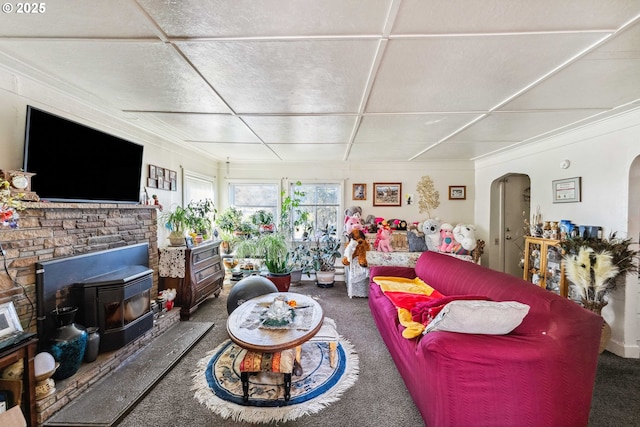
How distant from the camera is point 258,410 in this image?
1855mm

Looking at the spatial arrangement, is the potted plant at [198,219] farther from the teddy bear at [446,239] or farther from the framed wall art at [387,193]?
the teddy bear at [446,239]

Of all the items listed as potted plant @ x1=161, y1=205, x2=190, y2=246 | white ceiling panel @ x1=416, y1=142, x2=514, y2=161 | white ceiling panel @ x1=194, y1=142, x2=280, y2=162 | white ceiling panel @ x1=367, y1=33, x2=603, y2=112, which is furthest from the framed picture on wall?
white ceiling panel @ x1=416, y1=142, x2=514, y2=161

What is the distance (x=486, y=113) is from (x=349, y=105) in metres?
1.32

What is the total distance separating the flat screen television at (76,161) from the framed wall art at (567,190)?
16.2 feet

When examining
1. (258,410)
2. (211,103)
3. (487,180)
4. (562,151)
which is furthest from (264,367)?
(487,180)

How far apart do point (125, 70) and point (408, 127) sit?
2.55 m

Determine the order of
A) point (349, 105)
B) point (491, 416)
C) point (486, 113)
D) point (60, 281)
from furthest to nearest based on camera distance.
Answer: point (486, 113) < point (349, 105) < point (60, 281) < point (491, 416)

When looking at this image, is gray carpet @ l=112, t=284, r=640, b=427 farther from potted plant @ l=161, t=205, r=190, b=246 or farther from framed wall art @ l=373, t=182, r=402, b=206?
framed wall art @ l=373, t=182, r=402, b=206

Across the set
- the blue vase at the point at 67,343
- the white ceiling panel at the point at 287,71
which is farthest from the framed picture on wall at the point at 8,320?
the white ceiling panel at the point at 287,71

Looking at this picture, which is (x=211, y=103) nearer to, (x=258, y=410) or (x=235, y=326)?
(x=235, y=326)

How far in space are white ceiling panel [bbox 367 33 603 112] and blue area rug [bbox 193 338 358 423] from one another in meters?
2.34

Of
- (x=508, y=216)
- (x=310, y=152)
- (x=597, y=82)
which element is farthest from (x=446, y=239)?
(x=597, y=82)

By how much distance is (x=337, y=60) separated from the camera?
1565mm

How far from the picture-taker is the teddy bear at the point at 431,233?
15.1 ft
